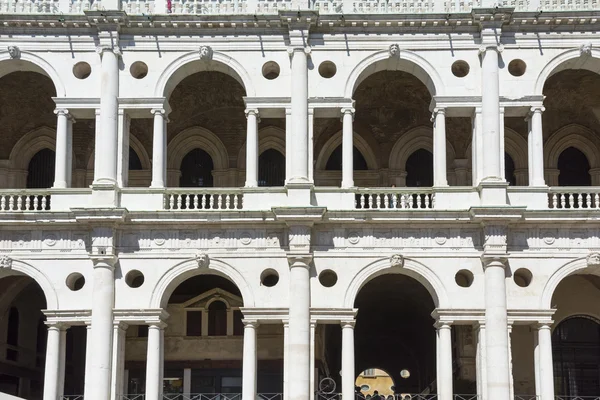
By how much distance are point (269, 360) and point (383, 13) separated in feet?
37.2

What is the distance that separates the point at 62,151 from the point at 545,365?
1441 centimetres

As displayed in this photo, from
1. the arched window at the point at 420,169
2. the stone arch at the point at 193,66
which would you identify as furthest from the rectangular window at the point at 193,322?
the arched window at the point at 420,169

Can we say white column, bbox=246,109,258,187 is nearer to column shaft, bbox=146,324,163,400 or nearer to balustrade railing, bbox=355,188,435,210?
balustrade railing, bbox=355,188,435,210

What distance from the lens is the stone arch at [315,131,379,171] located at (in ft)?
117

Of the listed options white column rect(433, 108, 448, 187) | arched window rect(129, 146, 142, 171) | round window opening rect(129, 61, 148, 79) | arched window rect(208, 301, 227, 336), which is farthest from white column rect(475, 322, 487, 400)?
arched window rect(129, 146, 142, 171)

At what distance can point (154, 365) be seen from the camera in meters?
29.4

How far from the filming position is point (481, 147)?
1194 inches

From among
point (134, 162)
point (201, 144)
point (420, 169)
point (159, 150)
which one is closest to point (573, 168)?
point (420, 169)

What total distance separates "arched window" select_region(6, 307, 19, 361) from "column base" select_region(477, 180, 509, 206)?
645 inches

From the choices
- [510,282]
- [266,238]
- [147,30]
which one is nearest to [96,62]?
[147,30]

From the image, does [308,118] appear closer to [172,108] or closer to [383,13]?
[383,13]

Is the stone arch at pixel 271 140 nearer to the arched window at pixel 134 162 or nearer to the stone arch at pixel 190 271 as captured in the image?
the arched window at pixel 134 162

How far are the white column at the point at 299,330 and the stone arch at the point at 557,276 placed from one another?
6.37 m

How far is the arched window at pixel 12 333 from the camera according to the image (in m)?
36.2
